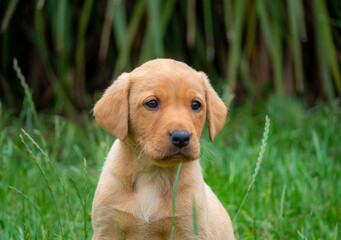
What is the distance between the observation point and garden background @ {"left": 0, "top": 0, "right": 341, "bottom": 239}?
3.69 metres

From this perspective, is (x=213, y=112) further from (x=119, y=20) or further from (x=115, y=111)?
(x=119, y=20)

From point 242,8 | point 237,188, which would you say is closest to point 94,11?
point 242,8

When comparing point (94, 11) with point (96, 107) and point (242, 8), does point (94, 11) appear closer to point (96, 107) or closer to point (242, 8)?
point (242, 8)

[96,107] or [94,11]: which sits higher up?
[94,11]

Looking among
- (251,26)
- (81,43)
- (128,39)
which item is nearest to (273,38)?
(251,26)

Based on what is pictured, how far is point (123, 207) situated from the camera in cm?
261

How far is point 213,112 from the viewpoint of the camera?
2.83 metres

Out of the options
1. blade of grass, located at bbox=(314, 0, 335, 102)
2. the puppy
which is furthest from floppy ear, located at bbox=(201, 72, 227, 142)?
blade of grass, located at bbox=(314, 0, 335, 102)

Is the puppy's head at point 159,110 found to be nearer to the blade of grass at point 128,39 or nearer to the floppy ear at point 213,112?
the floppy ear at point 213,112

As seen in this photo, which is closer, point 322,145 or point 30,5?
point 322,145

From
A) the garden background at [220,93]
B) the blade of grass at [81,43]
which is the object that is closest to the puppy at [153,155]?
the garden background at [220,93]

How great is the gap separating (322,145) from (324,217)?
1094mm

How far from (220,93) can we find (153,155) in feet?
13.2

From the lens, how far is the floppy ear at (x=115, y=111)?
2.62 metres
